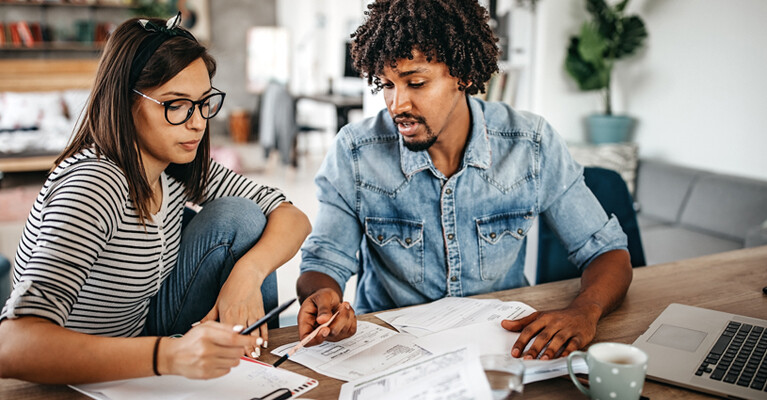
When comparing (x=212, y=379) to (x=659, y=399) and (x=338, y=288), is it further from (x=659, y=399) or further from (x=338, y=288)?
(x=659, y=399)

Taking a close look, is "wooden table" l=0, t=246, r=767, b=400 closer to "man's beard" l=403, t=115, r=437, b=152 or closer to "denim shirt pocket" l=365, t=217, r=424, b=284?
"denim shirt pocket" l=365, t=217, r=424, b=284

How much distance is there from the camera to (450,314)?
1.20 meters

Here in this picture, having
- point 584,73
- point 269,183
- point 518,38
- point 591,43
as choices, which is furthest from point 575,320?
point 269,183

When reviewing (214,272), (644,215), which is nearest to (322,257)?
(214,272)

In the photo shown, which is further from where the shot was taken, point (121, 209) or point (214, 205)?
point (214, 205)

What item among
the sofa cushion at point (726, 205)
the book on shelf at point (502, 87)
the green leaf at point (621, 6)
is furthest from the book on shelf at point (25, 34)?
the sofa cushion at point (726, 205)

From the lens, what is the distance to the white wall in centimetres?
332

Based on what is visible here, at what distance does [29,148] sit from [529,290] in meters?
5.93

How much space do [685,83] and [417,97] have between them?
2.91 meters

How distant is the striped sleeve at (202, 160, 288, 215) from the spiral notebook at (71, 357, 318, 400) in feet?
1.85

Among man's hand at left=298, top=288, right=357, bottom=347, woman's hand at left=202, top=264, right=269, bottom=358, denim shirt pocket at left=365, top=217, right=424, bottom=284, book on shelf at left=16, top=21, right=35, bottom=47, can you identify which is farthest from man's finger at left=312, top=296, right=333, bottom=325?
book on shelf at left=16, top=21, right=35, bottom=47

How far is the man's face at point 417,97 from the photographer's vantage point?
1402mm

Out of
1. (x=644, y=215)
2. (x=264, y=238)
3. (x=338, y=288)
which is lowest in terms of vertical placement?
(x=644, y=215)

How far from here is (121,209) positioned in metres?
1.15
